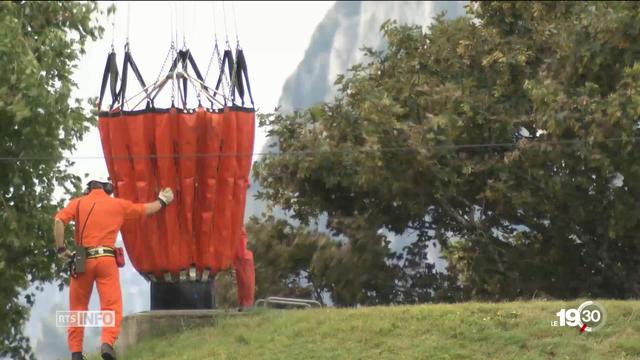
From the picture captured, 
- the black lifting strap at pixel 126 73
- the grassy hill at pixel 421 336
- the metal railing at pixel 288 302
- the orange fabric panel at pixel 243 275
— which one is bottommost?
the grassy hill at pixel 421 336

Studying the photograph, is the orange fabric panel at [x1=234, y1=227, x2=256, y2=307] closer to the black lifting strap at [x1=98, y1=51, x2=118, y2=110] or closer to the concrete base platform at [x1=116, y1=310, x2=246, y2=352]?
the concrete base platform at [x1=116, y1=310, x2=246, y2=352]

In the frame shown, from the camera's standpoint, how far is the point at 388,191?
75.0ft

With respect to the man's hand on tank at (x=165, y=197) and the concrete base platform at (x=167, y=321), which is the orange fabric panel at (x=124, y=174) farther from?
the concrete base platform at (x=167, y=321)

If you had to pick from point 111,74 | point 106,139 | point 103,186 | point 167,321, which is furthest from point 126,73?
point 167,321

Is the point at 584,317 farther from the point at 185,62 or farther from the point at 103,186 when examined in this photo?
the point at 185,62

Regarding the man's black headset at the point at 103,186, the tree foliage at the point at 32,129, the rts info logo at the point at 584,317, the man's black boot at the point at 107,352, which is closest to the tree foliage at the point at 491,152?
the tree foliage at the point at 32,129

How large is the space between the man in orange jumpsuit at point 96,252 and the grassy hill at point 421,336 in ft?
2.71

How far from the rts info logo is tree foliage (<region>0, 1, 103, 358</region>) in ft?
32.1

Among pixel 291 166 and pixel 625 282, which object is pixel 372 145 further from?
pixel 625 282

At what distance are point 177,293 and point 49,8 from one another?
8.16m

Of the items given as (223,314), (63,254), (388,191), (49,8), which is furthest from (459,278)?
(63,254)

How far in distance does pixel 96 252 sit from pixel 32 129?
7411 mm

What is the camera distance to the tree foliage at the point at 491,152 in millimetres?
20891

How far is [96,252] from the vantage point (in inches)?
523
